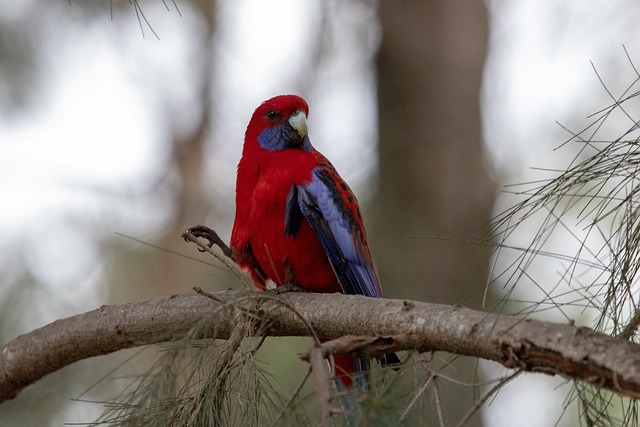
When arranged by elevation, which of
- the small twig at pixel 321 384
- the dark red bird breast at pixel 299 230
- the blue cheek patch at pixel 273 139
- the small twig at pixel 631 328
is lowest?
the small twig at pixel 321 384

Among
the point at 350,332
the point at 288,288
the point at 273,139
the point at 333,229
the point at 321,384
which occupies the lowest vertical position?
the point at 321,384

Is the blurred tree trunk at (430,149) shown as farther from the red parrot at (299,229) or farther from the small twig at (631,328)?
the small twig at (631,328)

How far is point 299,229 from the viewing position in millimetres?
3809

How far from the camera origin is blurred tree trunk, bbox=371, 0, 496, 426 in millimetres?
6406

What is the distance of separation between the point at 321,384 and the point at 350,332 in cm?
75

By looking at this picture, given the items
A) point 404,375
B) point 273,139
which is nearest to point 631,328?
point 404,375

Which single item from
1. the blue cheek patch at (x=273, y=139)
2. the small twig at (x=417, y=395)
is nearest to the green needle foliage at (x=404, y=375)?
the small twig at (x=417, y=395)

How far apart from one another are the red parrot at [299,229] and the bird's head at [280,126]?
0.14 metres

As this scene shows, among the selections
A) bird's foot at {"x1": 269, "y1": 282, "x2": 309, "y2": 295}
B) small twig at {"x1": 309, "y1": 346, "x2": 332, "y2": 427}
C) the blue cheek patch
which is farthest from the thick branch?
the blue cheek patch

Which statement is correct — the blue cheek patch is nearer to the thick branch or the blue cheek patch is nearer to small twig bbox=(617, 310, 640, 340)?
the thick branch

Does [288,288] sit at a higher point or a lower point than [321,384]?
higher

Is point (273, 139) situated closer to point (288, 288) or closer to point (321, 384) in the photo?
point (288, 288)

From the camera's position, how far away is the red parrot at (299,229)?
375cm

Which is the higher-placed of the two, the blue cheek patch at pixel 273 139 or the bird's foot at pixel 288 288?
the blue cheek patch at pixel 273 139
